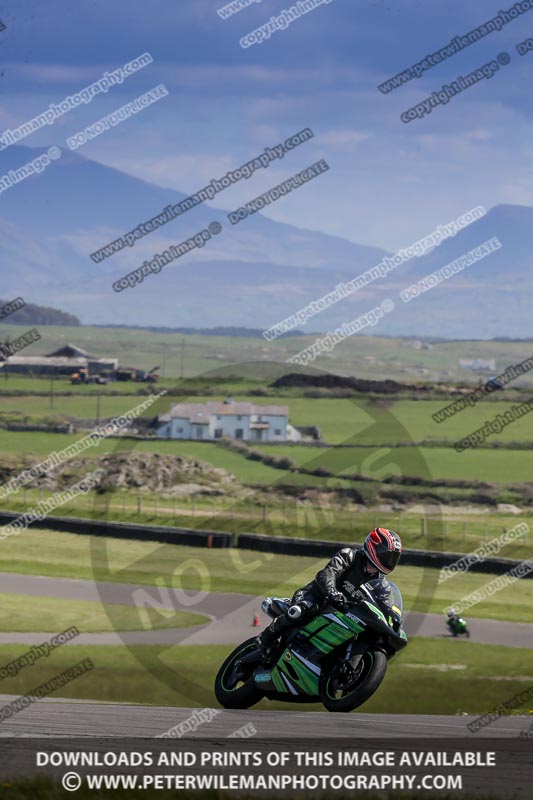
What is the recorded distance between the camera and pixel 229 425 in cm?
10375

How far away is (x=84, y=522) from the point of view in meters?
52.9

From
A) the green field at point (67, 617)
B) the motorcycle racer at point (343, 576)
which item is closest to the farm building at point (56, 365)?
the green field at point (67, 617)

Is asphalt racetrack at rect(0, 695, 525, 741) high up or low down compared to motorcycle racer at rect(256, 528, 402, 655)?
down

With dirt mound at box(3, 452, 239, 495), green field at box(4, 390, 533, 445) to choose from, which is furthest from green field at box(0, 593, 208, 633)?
green field at box(4, 390, 533, 445)

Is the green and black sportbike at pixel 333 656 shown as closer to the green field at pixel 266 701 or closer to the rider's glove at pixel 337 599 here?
the rider's glove at pixel 337 599

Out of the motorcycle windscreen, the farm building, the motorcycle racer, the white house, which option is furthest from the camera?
the farm building

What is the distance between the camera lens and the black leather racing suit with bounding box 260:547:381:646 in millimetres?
12609

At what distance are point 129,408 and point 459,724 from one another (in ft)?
407

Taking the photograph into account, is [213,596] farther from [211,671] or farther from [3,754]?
[3,754]

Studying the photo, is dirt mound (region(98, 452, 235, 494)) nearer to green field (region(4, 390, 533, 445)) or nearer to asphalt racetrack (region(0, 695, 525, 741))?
green field (region(4, 390, 533, 445))

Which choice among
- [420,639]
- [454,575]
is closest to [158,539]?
[454,575]

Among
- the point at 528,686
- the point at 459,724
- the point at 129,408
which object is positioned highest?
the point at 129,408

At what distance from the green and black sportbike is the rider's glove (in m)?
0.08

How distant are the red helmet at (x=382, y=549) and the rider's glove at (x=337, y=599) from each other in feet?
1.86
